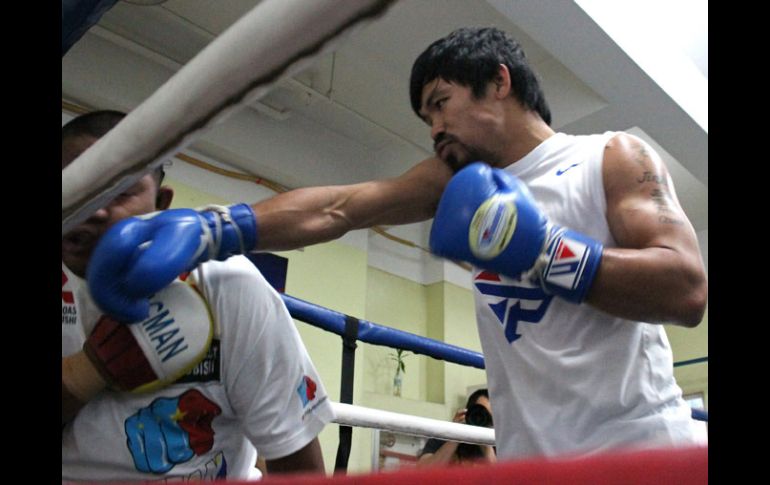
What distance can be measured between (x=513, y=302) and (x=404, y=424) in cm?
64

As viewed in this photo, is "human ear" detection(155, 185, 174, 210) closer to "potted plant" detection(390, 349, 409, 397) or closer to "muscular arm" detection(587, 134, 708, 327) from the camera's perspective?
"muscular arm" detection(587, 134, 708, 327)

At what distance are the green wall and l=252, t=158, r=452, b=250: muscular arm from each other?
234 centimetres

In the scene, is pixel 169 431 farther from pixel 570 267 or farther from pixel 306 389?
pixel 570 267

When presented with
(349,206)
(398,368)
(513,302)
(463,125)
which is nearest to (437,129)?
(463,125)

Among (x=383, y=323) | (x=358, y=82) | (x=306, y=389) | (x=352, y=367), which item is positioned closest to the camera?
(x=306, y=389)

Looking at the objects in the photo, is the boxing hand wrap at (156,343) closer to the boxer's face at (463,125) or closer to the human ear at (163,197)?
the human ear at (163,197)

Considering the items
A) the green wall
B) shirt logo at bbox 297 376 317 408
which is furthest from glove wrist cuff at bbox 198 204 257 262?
the green wall

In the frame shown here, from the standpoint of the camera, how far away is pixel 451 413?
495 cm

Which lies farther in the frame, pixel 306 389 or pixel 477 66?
pixel 477 66

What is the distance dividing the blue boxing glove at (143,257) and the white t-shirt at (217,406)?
12 cm

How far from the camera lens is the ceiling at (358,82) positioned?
303 centimetres

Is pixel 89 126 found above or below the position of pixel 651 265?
above

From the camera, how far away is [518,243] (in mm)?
A: 859
